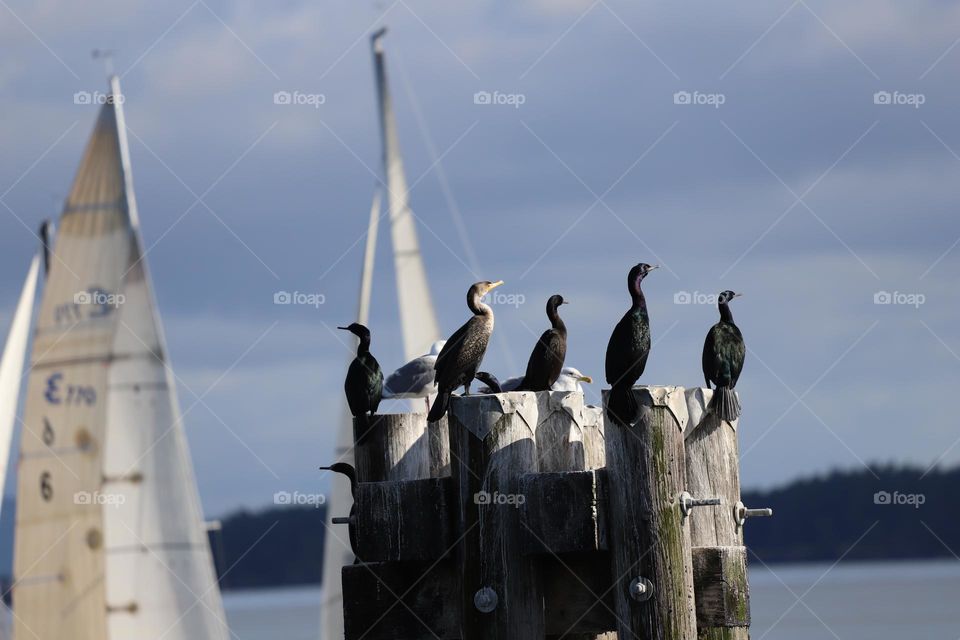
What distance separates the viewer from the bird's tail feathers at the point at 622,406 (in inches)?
333

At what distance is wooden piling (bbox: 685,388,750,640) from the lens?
8664mm

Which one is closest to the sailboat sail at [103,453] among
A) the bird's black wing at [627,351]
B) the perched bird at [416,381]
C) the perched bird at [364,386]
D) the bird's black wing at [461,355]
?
the perched bird at [416,381]

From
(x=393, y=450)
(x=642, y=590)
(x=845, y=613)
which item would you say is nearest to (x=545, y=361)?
(x=393, y=450)

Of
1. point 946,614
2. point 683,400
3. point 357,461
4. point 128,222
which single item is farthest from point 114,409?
point 946,614

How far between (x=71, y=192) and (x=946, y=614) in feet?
211

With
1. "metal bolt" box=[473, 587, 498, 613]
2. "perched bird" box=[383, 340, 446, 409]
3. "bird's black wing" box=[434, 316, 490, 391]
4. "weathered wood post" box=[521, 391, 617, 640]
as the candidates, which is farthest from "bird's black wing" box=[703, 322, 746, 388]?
"perched bird" box=[383, 340, 446, 409]

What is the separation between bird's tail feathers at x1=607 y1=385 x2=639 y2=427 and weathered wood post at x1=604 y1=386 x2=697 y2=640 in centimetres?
3

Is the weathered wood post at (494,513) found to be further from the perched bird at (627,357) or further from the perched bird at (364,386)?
the perched bird at (364,386)

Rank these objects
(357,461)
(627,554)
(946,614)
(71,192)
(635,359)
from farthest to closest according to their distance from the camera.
Result: (946,614)
(71,192)
(357,461)
(635,359)
(627,554)

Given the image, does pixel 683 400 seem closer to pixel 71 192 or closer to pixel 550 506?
pixel 550 506

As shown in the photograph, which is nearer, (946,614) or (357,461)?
(357,461)

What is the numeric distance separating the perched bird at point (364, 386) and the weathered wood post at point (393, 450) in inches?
12.3

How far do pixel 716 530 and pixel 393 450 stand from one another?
2.19 meters

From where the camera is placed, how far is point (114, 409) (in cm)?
2406
